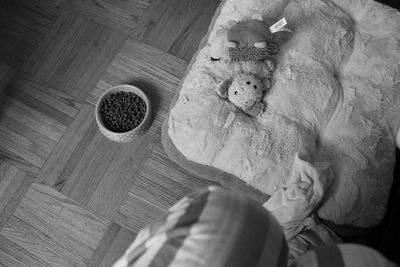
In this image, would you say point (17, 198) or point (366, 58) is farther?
point (17, 198)

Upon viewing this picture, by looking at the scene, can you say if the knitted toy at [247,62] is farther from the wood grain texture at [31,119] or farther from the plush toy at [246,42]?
the wood grain texture at [31,119]

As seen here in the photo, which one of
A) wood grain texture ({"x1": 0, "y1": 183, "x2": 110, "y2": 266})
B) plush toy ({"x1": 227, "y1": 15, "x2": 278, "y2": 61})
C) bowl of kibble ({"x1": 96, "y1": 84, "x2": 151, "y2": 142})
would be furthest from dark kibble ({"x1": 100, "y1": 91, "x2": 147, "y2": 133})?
plush toy ({"x1": 227, "y1": 15, "x2": 278, "y2": 61})

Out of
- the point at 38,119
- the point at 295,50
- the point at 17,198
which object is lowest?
the point at 17,198

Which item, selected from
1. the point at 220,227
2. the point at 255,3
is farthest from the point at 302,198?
the point at 255,3

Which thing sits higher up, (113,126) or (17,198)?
(113,126)

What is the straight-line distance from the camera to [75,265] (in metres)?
1.09


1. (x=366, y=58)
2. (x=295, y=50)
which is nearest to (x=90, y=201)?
(x=295, y=50)

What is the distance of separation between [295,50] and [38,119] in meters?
0.89

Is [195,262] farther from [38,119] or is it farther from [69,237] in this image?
[38,119]

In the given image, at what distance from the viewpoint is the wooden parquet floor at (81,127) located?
113 centimetres

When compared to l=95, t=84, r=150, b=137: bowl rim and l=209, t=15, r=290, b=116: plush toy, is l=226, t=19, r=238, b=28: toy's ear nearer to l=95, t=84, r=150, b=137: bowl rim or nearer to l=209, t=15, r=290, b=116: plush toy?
l=209, t=15, r=290, b=116: plush toy

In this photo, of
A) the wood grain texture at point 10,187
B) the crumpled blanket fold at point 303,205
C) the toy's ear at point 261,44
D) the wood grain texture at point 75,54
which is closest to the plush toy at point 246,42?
the toy's ear at point 261,44

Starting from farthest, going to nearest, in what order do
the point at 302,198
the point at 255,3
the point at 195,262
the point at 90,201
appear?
the point at 90,201, the point at 255,3, the point at 302,198, the point at 195,262

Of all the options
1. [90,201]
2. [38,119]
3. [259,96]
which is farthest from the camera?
[38,119]
